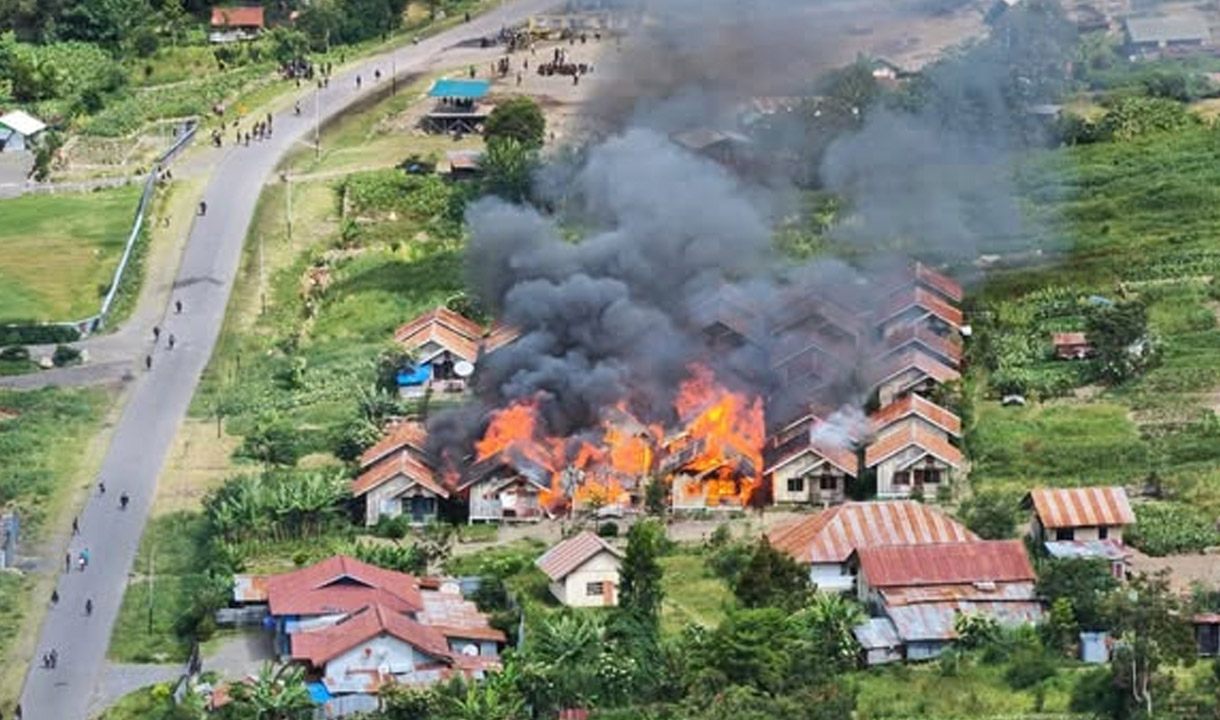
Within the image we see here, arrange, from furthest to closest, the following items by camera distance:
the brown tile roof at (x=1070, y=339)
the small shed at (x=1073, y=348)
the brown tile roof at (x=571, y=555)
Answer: the brown tile roof at (x=1070, y=339) < the small shed at (x=1073, y=348) < the brown tile roof at (x=571, y=555)

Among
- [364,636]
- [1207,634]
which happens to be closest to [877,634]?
[1207,634]

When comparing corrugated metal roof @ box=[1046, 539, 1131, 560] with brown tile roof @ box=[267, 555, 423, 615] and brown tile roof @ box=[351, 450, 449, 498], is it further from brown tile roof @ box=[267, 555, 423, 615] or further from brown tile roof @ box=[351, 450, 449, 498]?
brown tile roof @ box=[351, 450, 449, 498]

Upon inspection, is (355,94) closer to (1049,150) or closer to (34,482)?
(1049,150)

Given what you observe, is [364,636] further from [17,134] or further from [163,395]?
[17,134]

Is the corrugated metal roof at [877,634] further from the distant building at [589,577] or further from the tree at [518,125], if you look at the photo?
the tree at [518,125]

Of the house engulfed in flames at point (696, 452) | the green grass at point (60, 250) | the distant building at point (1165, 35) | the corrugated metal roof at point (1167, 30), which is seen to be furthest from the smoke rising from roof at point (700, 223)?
the green grass at point (60, 250)

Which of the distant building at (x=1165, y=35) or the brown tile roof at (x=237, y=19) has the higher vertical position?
the distant building at (x=1165, y=35)
